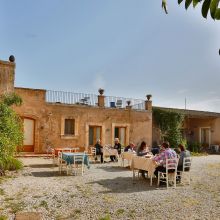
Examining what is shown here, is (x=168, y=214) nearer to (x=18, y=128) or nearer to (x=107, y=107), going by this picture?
(x=18, y=128)

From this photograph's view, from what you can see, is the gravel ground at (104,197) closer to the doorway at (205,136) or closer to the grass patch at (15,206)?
the grass patch at (15,206)

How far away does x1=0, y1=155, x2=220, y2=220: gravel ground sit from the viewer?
21.1 ft

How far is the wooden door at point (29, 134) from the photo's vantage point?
60.4 ft

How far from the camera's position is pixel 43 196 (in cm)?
770

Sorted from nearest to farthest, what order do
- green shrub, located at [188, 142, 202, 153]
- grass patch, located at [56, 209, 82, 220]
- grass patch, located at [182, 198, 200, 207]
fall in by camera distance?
grass patch, located at [56, 209, 82, 220]
grass patch, located at [182, 198, 200, 207]
green shrub, located at [188, 142, 202, 153]

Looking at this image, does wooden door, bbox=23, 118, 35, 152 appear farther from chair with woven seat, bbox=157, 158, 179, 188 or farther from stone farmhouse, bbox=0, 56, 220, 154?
chair with woven seat, bbox=157, 158, 179, 188

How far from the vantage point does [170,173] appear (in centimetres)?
955

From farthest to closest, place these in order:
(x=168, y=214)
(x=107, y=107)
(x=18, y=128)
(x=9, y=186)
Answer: (x=107, y=107)
(x=18, y=128)
(x=9, y=186)
(x=168, y=214)

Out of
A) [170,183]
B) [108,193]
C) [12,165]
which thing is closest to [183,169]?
[170,183]

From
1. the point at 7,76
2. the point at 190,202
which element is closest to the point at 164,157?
the point at 190,202

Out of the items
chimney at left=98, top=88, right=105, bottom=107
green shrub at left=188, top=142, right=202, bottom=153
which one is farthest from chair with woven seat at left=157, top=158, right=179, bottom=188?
green shrub at left=188, top=142, right=202, bottom=153

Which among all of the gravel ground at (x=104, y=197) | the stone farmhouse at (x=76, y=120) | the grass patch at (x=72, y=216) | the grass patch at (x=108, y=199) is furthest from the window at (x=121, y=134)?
the grass patch at (x=72, y=216)

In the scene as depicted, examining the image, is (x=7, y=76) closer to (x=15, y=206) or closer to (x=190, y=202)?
(x=15, y=206)

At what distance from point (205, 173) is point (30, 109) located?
10.4 metres
